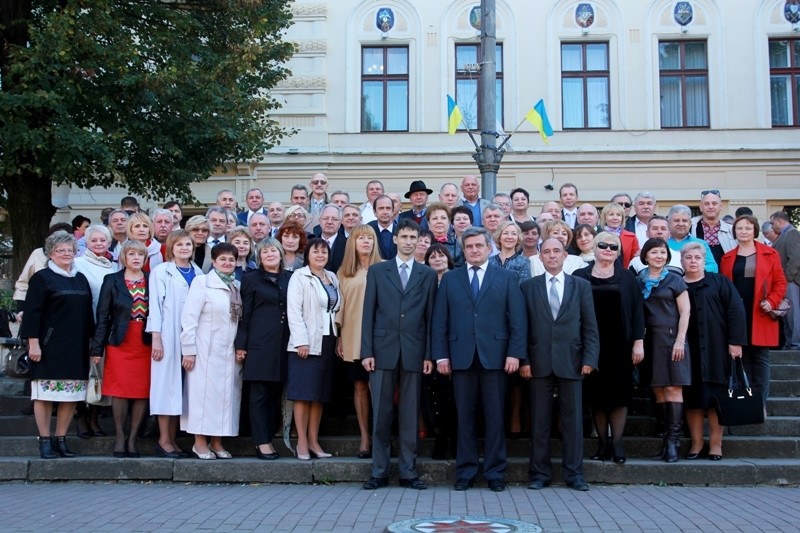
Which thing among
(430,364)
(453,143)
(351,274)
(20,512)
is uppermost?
(453,143)

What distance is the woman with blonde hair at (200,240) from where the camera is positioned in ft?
31.5

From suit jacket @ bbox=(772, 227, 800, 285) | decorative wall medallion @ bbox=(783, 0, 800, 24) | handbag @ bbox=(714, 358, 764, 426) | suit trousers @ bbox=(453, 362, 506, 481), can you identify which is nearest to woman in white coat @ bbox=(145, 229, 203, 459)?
suit trousers @ bbox=(453, 362, 506, 481)

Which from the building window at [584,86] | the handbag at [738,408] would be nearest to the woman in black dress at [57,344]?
the handbag at [738,408]

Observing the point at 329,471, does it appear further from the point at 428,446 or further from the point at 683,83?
the point at 683,83

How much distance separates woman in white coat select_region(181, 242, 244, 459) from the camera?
8.58m

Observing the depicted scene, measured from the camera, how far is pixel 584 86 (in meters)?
22.0

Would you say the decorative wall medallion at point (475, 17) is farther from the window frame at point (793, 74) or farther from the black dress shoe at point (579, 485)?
the black dress shoe at point (579, 485)

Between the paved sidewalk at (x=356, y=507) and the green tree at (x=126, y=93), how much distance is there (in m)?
7.54

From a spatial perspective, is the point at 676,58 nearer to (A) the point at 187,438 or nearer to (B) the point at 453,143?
(B) the point at 453,143

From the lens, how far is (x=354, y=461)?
835 centimetres

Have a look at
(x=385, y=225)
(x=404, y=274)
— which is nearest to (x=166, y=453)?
(x=404, y=274)

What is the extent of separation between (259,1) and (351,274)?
8.94 metres

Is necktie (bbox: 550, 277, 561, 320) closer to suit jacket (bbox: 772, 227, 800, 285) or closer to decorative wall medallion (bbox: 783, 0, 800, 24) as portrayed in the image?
suit jacket (bbox: 772, 227, 800, 285)

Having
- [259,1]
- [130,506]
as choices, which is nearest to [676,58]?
[259,1]
